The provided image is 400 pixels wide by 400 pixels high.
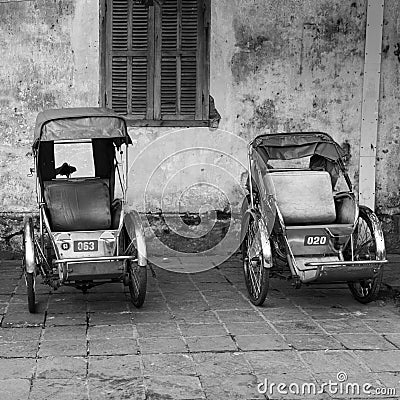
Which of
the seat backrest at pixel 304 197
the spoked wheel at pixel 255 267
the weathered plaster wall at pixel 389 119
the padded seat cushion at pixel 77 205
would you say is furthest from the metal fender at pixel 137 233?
the weathered plaster wall at pixel 389 119

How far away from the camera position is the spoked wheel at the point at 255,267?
701 cm

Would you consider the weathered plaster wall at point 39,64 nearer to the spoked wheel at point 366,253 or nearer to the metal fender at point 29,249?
the metal fender at point 29,249

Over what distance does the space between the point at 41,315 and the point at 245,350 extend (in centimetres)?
207

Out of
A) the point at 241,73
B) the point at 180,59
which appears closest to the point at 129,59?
the point at 180,59

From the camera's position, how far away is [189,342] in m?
6.10

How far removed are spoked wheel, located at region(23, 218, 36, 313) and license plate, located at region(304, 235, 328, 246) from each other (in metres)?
2.56

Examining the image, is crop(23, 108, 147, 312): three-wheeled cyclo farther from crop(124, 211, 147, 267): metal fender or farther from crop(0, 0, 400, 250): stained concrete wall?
crop(0, 0, 400, 250): stained concrete wall

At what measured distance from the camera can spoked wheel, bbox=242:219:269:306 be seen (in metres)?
7.01

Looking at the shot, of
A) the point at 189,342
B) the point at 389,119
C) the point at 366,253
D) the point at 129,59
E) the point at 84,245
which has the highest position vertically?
the point at 129,59

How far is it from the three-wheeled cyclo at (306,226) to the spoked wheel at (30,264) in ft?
6.88

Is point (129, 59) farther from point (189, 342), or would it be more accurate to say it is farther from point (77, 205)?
point (189, 342)

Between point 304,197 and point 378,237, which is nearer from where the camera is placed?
point 378,237

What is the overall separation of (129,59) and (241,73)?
1433mm

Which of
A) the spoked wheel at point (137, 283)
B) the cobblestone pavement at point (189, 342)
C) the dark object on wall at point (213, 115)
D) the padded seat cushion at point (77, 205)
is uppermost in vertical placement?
the dark object on wall at point (213, 115)
